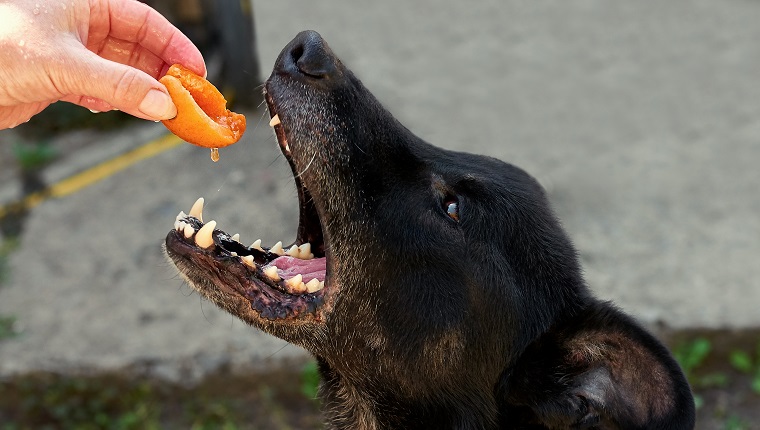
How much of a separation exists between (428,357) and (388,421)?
31 cm

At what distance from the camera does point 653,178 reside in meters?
6.50

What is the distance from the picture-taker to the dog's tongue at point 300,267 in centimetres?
322

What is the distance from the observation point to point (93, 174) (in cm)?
659

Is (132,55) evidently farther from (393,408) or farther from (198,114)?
(393,408)

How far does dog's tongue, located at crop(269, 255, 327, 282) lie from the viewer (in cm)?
322

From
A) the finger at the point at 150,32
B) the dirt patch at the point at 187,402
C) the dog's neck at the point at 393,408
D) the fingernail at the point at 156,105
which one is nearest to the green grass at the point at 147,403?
the dirt patch at the point at 187,402

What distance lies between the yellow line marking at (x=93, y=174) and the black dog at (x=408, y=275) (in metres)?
3.55

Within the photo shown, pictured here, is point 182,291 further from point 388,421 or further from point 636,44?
point 636,44

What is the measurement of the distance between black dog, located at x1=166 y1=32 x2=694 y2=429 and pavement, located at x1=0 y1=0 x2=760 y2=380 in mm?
1480

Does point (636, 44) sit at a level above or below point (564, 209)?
above

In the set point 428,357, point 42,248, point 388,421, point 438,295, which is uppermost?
point 438,295

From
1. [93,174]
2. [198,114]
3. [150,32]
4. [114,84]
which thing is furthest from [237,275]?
[93,174]

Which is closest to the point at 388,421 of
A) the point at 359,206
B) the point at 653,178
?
the point at 359,206

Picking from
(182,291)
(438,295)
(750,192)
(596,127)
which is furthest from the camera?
(596,127)
